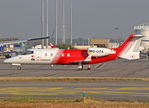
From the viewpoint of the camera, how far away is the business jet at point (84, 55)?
52250 mm

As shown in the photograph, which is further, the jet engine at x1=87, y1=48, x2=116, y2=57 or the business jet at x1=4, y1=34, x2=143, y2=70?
the business jet at x1=4, y1=34, x2=143, y2=70

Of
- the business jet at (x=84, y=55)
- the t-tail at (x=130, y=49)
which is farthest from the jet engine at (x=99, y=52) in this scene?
the t-tail at (x=130, y=49)

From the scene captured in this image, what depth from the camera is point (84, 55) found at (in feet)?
173

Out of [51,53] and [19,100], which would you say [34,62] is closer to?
[51,53]

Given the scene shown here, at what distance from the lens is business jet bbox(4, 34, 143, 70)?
171 ft

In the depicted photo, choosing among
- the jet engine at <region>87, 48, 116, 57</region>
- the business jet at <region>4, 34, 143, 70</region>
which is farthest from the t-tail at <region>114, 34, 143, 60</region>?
the jet engine at <region>87, 48, 116, 57</region>

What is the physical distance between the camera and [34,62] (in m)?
53.3

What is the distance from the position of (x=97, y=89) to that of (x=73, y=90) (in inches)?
71.1

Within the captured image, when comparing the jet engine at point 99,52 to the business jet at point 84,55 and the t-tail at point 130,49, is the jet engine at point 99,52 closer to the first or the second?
the business jet at point 84,55

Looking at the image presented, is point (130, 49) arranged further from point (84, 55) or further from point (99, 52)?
point (84, 55)

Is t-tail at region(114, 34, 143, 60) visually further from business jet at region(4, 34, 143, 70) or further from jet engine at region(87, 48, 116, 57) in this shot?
jet engine at region(87, 48, 116, 57)

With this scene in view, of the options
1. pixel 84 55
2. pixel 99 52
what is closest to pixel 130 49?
pixel 99 52

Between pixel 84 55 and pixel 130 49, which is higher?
pixel 130 49

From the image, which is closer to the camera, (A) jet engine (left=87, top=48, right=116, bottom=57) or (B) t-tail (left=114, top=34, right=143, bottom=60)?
(A) jet engine (left=87, top=48, right=116, bottom=57)
